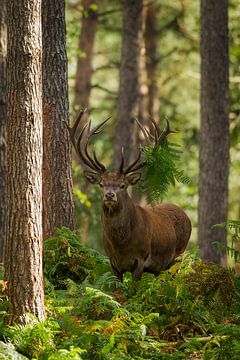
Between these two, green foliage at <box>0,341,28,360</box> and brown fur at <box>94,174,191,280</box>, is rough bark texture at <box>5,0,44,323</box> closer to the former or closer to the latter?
green foliage at <box>0,341,28,360</box>

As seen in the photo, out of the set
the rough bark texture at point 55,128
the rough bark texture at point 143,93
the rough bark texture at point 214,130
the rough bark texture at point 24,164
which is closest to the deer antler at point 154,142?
the rough bark texture at point 55,128

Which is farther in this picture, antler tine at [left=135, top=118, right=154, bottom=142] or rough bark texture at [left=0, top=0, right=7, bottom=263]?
rough bark texture at [left=0, top=0, right=7, bottom=263]

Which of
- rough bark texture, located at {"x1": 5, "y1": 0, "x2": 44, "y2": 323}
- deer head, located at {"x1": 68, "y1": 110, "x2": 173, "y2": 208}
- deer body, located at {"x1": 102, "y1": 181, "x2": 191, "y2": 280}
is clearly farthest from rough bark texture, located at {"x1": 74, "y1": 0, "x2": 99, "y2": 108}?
rough bark texture, located at {"x1": 5, "y1": 0, "x2": 44, "y2": 323}

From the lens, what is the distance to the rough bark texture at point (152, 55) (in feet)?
92.2

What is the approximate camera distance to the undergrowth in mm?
8141

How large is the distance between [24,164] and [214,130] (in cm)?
901

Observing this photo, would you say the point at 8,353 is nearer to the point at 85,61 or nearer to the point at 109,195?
the point at 109,195

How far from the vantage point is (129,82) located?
2142 cm

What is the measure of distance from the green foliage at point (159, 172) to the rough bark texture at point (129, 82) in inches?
378

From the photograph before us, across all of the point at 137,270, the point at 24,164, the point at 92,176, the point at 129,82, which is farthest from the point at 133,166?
the point at 129,82

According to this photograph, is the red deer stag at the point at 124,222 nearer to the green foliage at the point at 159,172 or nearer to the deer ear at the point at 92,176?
the deer ear at the point at 92,176

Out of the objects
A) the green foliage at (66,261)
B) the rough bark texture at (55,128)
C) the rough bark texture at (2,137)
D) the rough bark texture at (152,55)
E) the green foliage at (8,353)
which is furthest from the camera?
the rough bark texture at (152,55)

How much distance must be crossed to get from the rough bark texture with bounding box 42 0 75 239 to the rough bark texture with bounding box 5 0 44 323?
3.11 metres

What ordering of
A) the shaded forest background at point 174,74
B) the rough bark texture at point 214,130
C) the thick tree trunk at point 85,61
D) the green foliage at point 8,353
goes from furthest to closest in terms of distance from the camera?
the shaded forest background at point 174,74, the thick tree trunk at point 85,61, the rough bark texture at point 214,130, the green foliage at point 8,353
